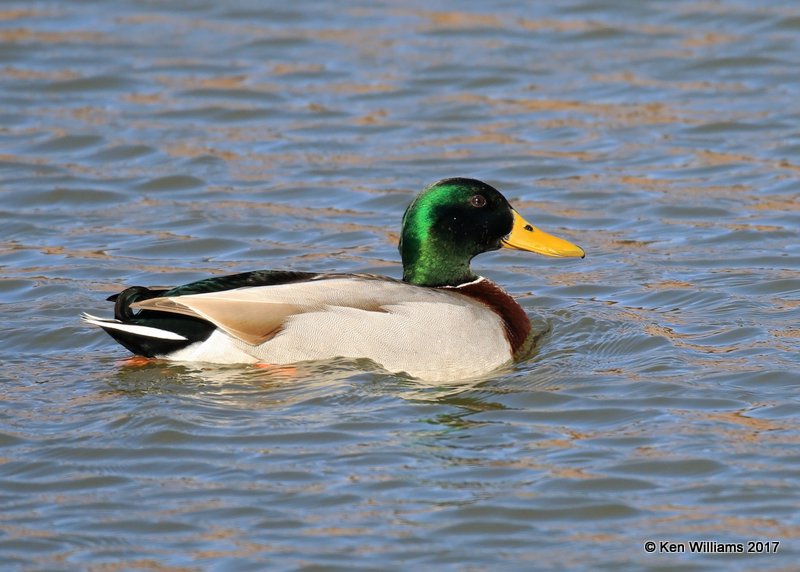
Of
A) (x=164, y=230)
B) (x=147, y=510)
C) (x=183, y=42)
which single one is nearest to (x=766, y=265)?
(x=164, y=230)

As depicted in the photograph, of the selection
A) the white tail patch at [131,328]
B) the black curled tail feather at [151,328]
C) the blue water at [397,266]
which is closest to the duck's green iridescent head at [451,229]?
the blue water at [397,266]

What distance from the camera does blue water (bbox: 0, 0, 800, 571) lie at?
248 inches

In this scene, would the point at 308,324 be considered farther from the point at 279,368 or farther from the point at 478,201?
the point at 478,201

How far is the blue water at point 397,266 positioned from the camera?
6.30 m

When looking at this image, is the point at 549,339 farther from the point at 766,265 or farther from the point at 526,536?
the point at 526,536

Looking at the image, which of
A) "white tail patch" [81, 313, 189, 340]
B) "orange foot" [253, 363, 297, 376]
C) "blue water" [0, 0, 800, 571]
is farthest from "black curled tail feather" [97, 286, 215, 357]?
"orange foot" [253, 363, 297, 376]

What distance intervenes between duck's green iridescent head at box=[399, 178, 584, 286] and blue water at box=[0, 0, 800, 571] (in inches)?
24.8

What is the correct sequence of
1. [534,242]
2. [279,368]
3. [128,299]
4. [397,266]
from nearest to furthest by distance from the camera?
[128,299] → [279,368] → [534,242] → [397,266]

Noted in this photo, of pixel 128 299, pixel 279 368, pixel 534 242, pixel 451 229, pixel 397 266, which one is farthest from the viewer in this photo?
pixel 397 266

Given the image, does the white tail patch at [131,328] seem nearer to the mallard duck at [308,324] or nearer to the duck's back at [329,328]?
the mallard duck at [308,324]

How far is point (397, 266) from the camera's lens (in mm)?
10500

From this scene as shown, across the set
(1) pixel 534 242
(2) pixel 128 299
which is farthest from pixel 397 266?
(2) pixel 128 299

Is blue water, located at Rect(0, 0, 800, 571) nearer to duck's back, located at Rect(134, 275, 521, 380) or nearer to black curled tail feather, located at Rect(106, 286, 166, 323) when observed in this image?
duck's back, located at Rect(134, 275, 521, 380)

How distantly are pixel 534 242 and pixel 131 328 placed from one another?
258 centimetres
